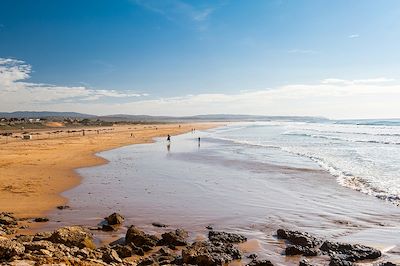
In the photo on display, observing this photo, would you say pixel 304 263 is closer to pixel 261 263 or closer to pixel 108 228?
pixel 261 263

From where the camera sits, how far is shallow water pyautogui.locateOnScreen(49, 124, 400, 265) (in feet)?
39.1

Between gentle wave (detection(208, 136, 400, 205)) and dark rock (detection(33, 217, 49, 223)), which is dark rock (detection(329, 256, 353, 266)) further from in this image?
dark rock (detection(33, 217, 49, 223))

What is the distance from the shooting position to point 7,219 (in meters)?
12.0

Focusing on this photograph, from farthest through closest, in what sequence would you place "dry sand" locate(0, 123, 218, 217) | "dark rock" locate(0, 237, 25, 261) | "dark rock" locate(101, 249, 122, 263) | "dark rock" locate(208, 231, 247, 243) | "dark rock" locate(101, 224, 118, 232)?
"dry sand" locate(0, 123, 218, 217) < "dark rock" locate(101, 224, 118, 232) < "dark rock" locate(208, 231, 247, 243) < "dark rock" locate(101, 249, 122, 263) < "dark rock" locate(0, 237, 25, 261)

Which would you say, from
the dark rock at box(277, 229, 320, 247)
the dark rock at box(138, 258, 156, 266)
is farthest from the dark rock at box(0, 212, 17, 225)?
the dark rock at box(277, 229, 320, 247)

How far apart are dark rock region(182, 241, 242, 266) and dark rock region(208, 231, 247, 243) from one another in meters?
0.49

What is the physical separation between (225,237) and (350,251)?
3.37m

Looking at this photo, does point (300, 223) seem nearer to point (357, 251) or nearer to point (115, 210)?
point (357, 251)

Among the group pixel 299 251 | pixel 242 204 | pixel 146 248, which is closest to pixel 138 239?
pixel 146 248

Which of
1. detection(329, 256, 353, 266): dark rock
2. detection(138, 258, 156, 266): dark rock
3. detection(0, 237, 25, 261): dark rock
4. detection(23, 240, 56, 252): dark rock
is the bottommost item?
detection(329, 256, 353, 266): dark rock

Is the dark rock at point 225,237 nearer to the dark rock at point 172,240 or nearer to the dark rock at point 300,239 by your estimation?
the dark rock at point 172,240

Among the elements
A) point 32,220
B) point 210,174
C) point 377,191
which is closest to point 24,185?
point 32,220

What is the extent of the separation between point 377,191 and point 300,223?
7.23 meters

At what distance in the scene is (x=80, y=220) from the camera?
12.8 m
